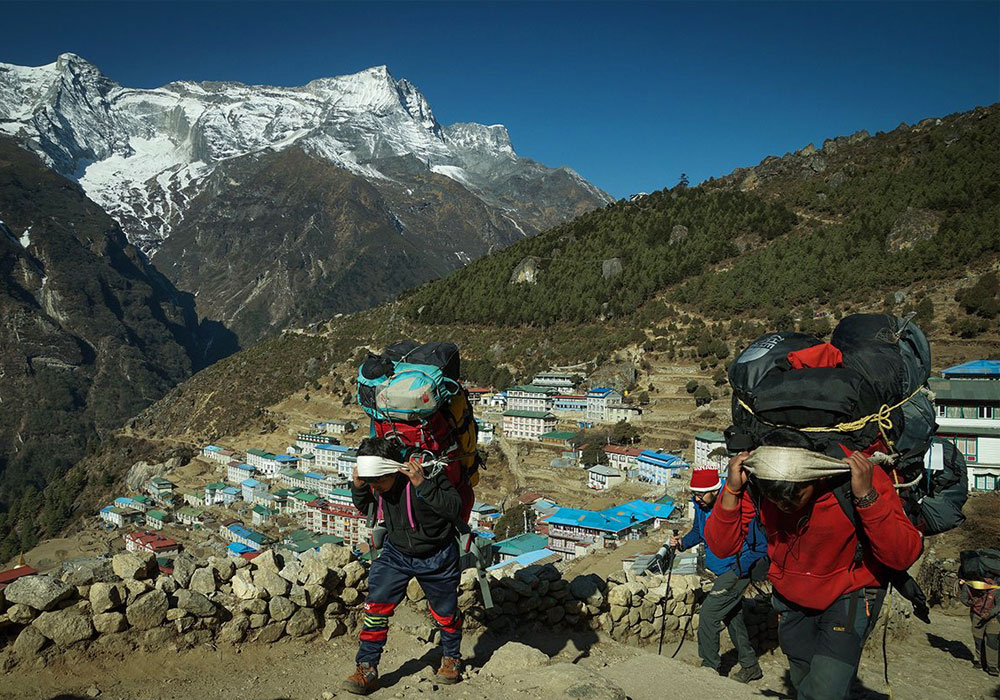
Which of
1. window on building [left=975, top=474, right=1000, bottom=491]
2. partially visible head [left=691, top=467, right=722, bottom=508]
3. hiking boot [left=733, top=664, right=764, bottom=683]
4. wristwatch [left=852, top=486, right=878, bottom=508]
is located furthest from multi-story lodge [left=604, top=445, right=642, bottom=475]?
wristwatch [left=852, top=486, right=878, bottom=508]

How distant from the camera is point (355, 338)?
79.9 meters

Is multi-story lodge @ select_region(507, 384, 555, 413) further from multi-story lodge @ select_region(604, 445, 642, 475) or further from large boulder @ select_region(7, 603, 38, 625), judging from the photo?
large boulder @ select_region(7, 603, 38, 625)

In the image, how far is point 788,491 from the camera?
2.83m

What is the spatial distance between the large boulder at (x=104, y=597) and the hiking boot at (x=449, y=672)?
254 centimetres

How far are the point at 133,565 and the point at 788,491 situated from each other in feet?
16.6

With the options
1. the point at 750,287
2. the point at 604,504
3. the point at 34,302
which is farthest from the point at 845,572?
the point at 34,302

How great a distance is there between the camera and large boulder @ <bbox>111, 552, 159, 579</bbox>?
500cm

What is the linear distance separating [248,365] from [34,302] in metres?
127

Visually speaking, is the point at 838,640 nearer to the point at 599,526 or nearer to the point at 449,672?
the point at 449,672

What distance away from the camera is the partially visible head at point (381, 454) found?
423cm

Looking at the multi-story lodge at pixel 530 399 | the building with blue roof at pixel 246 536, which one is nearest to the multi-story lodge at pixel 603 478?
the multi-story lodge at pixel 530 399

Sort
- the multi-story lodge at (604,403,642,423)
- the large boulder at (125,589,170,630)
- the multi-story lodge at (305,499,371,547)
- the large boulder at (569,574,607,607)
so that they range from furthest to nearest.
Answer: the multi-story lodge at (604,403,642,423) → the multi-story lodge at (305,499,371,547) → the large boulder at (569,574,607,607) → the large boulder at (125,589,170,630)

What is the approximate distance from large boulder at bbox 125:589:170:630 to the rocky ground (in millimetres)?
210

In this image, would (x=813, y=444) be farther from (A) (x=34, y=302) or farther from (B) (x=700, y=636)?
(A) (x=34, y=302)
